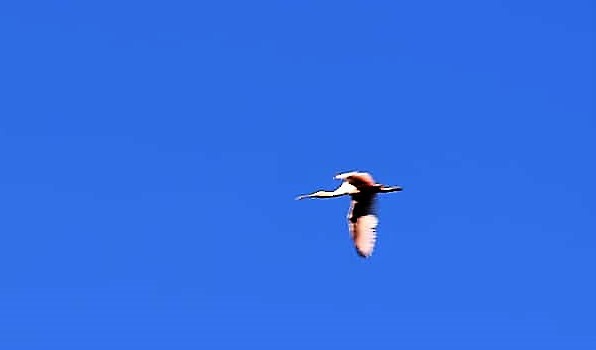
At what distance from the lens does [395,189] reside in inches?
1813

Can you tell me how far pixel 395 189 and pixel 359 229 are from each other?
2.64 m

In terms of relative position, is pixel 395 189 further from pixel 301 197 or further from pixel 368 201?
pixel 301 197

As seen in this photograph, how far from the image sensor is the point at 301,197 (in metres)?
50.7

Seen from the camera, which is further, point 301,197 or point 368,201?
point 301,197

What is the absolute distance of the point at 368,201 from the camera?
156 feet

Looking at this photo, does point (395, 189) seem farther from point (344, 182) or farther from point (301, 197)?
point (301, 197)

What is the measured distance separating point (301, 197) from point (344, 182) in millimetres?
3284

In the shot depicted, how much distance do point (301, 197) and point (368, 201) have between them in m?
4.13

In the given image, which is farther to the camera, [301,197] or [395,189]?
[301,197]

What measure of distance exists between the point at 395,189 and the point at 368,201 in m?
1.80

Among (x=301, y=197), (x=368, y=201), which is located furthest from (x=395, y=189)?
(x=301, y=197)
